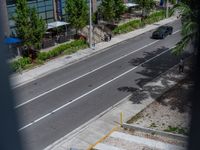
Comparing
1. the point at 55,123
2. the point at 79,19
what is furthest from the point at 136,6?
the point at 55,123

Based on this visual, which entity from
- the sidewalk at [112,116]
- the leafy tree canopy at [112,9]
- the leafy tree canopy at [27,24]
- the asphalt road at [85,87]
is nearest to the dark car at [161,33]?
the asphalt road at [85,87]

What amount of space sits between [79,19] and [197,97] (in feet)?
108

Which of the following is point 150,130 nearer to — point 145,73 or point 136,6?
point 145,73

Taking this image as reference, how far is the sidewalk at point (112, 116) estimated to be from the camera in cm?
1661

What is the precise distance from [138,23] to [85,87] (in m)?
19.1

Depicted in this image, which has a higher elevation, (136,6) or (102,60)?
(136,6)

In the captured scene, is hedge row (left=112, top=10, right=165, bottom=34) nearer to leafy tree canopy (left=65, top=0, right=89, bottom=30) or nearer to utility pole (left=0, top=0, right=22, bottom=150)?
leafy tree canopy (left=65, top=0, right=89, bottom=30)

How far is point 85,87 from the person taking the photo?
23.7 meters

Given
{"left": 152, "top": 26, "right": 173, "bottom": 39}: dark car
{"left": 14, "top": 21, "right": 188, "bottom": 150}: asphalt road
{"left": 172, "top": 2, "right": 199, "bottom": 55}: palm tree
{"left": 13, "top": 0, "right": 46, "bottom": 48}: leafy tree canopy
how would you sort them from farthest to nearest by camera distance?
{"left": 152, "top": 26, "right": 173, "bottom": 39}: dark car
{"left": 13, "top": 0, "right": 46, "bottom": 48}: leafy tree canopy
{"left": 14, "top": 21, "right": 188, "bottom": 150}: asphalt road
{"left": 172, "top": 2, "right": 199, "bottom": 55}: palm tree

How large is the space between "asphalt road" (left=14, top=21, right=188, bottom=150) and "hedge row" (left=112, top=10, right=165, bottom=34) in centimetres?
428

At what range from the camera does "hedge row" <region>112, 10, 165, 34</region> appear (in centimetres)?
3805

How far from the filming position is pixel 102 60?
29562 mm

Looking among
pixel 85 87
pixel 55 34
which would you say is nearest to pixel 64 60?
pixel 85 87

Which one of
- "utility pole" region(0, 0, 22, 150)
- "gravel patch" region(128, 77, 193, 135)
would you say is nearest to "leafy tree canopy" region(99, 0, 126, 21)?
"gravel patch" region(128, 77, 193, 135)
